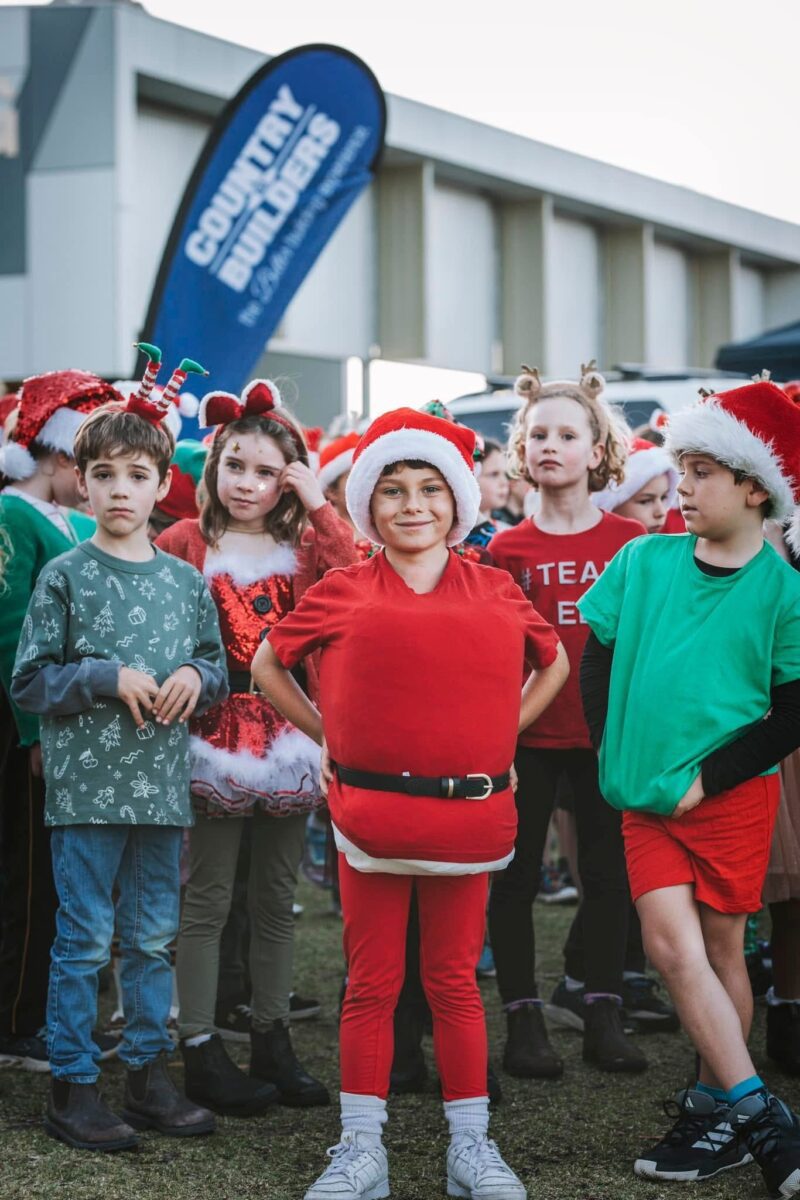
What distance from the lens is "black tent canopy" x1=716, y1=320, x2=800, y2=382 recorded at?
9477 mm

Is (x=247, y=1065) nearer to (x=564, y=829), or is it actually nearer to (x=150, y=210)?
(x=564, y=829)

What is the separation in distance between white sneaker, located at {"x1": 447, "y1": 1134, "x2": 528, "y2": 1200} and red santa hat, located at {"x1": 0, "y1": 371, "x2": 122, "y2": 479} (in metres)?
2.19

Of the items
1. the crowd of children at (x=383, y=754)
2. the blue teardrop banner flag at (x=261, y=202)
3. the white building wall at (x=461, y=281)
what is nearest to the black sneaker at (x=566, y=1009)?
the crowd of children at (x=383, y=754)

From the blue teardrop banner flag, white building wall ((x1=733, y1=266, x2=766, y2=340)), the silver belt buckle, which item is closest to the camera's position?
the silver belt buckle

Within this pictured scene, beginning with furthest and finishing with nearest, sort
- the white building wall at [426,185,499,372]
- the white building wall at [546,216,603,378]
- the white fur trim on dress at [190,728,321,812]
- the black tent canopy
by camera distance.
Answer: the white building wall at [546,216,603,378], the white building wall at [426,185,499,372], the black tent canopy, the white fur trim on dress at [190,728,321,812]

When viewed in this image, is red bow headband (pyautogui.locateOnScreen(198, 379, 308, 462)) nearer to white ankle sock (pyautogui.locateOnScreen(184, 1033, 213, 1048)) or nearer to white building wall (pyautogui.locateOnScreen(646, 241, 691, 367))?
white ankle sock (pyautogui.locateOnScreen(184, 1033, 213, 1048))

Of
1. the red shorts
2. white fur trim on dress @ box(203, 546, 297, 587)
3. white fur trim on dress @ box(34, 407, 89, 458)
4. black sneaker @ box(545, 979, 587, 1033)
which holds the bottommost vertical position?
black sneaker @ box(545, 979, 587, 1033)

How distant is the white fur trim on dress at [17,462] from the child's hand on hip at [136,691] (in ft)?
3.27

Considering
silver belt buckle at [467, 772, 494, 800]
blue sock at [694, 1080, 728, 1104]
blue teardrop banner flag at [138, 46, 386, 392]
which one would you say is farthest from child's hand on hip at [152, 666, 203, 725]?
blue teardrop banner flag at [138, 46, 386, 392]

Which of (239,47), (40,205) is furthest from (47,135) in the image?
(239,47)

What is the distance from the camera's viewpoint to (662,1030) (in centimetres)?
459

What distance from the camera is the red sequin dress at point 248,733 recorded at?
3811 mm

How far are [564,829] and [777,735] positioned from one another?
2566 millimetres

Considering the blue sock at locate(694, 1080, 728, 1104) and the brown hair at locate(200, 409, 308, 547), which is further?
the brown hair at locate(200, 409, 308, 547)
